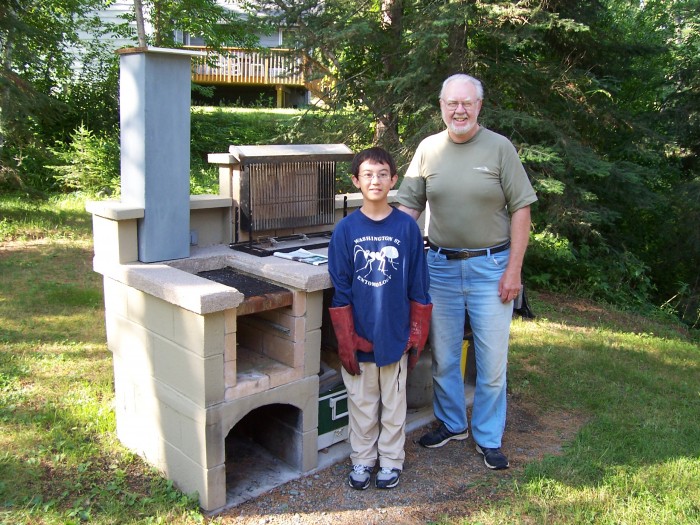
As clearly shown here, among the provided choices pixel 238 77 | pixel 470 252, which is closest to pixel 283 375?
pixel 470 252

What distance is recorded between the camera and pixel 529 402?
4695mm

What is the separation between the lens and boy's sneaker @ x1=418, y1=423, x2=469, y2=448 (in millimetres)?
3932

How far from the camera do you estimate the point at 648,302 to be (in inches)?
349

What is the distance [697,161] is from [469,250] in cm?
738

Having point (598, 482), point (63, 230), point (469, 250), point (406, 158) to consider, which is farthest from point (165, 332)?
point (63, 230)

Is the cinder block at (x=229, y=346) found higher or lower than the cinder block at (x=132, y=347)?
higher

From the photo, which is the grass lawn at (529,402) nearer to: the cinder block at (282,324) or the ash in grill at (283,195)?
the cinder block at (282,324)

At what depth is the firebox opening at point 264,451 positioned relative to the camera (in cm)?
353

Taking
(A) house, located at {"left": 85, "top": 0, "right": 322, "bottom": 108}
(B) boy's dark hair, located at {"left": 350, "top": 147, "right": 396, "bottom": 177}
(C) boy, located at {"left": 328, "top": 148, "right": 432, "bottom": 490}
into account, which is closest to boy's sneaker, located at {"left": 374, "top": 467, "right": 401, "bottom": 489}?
(C) boy, located at {"left": 328, "top": 148, "right": 432, "bottom": 490}

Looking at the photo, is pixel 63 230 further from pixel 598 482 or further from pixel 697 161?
pixel 697 161

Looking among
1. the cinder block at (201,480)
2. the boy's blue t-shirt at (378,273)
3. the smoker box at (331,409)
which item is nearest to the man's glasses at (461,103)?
the boy's blue t-shirt at (378,273)

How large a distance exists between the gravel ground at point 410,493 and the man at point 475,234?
151 millimetres

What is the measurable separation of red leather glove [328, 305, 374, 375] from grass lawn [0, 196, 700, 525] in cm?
94

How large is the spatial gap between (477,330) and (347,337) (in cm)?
79
